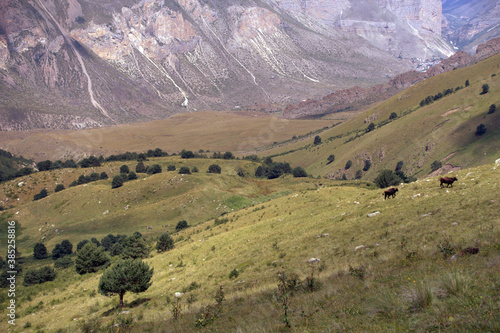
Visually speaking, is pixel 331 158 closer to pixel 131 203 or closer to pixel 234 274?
pixel 131 203

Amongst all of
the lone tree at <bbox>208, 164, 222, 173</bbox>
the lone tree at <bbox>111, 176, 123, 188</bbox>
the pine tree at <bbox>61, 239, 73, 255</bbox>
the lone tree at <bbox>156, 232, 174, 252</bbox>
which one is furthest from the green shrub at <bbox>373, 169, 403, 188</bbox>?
the lone tree at <bbox>111, 176, 123, 188</bbox>

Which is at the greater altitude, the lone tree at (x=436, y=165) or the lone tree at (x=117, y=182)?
the lone tree at (x=117, y=182)

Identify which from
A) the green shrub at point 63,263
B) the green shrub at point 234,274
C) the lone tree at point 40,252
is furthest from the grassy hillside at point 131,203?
the green shrub at point 234,274

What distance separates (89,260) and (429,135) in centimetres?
8655

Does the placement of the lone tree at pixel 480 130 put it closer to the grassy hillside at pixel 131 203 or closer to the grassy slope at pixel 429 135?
the grassy slope at pixel 429 135

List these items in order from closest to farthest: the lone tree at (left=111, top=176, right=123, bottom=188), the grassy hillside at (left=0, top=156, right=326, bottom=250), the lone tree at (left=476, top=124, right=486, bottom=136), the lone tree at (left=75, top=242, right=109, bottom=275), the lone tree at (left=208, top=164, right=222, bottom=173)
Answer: the lone tree at (left=75, top=242, right=109, bottom=275) → the grassy hillside at (left=0, top=156, right=326, bottom=250) → the lone tree at (left=476, top=124, right=486, bottom=136) → the lone tree at (left=111, top=176, right=123, bottom=188) → the lone tree at (left=208, top=164, right=222, bottom=173)

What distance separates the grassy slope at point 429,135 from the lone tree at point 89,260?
2727 inches

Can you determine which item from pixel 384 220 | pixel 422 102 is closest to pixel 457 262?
pixel 384 220

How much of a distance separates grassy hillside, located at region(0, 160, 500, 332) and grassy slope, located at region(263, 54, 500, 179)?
55178 mm

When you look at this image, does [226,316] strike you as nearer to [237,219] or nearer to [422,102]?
[237,219]

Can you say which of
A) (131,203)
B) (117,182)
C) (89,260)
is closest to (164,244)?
(89,260)

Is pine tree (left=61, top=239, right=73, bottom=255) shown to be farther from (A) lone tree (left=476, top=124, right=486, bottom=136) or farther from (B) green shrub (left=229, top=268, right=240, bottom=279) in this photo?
(A) lone tree (left=476, top=124, right=486, bottom=136)

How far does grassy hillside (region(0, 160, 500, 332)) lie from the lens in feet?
21.5

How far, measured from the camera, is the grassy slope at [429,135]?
70850mm
